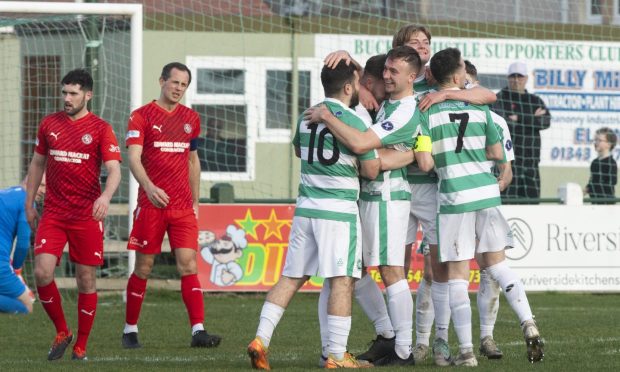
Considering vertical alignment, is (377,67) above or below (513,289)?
above

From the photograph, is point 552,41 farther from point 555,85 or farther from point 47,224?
point 47,224

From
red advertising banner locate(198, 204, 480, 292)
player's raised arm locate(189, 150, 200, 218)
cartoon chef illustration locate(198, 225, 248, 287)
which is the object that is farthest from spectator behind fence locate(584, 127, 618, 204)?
player's raised arm locate(189, 150, 200, 218)

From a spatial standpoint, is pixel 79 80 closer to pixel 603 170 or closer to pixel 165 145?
pixel 165 145

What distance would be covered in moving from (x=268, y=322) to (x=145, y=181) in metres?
2.30

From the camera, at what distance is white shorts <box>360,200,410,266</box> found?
7.97 meters

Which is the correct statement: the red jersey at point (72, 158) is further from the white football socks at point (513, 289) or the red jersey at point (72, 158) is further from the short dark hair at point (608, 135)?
the short dark hair at point (608, 135)

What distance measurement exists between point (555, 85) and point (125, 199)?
662cm

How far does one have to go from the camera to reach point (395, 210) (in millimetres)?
7992

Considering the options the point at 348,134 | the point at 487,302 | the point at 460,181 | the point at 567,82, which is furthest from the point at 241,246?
the point at 348,134

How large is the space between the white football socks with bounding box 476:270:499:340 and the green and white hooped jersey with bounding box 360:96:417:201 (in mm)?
1208

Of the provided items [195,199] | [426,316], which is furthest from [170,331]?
[426,316]

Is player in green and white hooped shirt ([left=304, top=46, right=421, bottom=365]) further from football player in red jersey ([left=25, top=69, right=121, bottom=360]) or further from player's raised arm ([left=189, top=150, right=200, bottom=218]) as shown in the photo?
player's raised arm ([left=189, top=150, right=200, bottom=218])

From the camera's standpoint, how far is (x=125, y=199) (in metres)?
15.6

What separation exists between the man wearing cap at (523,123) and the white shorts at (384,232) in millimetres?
7808
